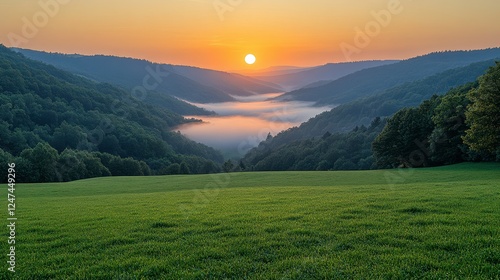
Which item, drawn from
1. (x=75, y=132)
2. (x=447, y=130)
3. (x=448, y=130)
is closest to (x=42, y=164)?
(x=75, y=132)

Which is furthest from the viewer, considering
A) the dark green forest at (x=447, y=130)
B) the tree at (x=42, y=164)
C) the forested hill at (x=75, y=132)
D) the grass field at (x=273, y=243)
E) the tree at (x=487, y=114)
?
the forested hill at (x=75, y=132)

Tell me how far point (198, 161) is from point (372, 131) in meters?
73.9

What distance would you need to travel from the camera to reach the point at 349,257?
9031 mm

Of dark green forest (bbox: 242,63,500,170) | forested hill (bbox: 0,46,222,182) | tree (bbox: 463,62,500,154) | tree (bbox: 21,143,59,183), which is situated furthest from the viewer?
forested hill (bbox: 0,46,222,182)

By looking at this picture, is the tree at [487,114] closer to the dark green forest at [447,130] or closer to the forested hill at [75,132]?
the dark green forest at [447,130]

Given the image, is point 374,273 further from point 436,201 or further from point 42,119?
point 42,119

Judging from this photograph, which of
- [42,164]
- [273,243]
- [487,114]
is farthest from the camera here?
[42,164]

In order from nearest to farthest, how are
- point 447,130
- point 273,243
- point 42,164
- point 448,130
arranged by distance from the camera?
A: point 273,243, point 448,130, point 447,130, point 42,164

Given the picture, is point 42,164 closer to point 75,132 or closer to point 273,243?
point 75,132

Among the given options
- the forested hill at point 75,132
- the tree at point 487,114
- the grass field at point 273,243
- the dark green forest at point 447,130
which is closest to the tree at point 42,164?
the forested hill at point 75,132

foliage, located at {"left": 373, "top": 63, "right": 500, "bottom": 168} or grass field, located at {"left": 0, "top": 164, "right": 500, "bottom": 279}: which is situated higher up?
foliage, located at {"left": 373, "top": 63, "right": 500, "bottom": 168}

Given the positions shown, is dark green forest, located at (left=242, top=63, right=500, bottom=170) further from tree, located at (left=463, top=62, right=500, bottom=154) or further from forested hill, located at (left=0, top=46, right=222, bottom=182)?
forested hill, located at (left=0, top=46, right=222, bottom=182)

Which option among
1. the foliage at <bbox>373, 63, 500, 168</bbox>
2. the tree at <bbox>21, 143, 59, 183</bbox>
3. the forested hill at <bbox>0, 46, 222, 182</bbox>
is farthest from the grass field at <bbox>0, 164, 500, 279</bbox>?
the forested hill at <bbox>0, 46, 222, 182</bbox>

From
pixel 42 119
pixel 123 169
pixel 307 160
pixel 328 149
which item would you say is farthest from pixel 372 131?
pixel 42 119
